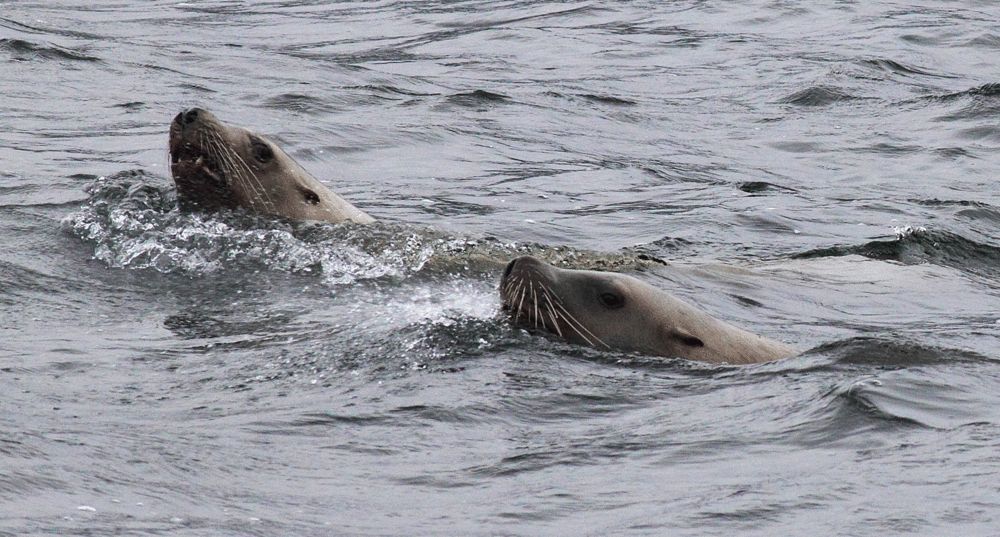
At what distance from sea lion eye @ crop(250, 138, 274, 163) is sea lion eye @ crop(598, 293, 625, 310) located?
2.58 m

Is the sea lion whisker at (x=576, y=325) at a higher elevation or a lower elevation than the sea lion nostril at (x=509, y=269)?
lower

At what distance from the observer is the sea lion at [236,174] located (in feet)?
24.3

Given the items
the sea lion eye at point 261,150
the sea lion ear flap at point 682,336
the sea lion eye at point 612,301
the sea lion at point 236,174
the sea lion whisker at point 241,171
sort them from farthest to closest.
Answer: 1. the sea lion eye at point 261,150
2. the sea lion whisker at point 241,171
3. the sea lion at point 236,174
4. the sea lion eye at point 612,301
5. the sea lion ear flap at point 682,336

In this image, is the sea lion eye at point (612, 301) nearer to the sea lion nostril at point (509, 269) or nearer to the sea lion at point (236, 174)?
the sea lion nostril at point (509, 269)

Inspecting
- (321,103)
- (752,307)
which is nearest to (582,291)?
(752,307)

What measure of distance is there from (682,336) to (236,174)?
114 inches

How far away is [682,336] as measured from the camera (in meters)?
5.82

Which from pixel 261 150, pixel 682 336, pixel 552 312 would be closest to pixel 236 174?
pixel 261 150

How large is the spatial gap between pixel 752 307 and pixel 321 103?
6.35 m

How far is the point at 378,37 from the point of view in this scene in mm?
17250

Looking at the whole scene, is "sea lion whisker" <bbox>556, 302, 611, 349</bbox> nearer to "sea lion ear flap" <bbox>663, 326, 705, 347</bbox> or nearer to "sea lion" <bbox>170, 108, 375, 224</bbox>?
"sea lion ear flap" <bbox>663, 326, 705, 347</bbox>

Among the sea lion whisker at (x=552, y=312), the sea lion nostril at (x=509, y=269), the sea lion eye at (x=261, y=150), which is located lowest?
the sea lion whisker at (x=552, y=312)

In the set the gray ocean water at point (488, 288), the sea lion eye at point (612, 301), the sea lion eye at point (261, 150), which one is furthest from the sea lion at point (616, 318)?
the sea lion eye at point (261, 150)

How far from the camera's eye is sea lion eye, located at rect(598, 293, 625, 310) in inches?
234
